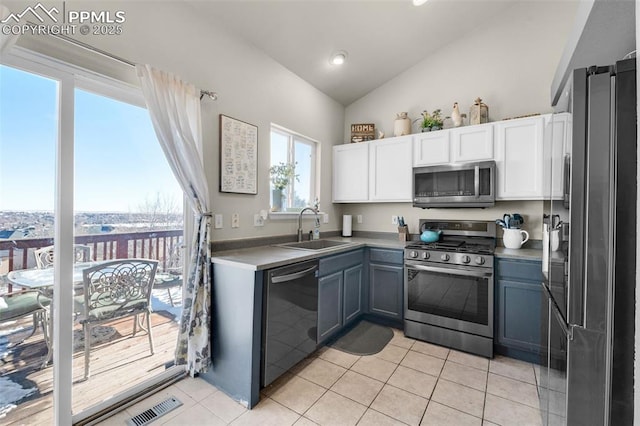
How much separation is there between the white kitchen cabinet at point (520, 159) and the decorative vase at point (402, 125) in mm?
928

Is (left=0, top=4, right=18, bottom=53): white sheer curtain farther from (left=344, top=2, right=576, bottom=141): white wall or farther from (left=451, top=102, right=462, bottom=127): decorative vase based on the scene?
Answer: (left=451, top=102, right=462, bottom=127): decorative vase

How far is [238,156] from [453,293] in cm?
231

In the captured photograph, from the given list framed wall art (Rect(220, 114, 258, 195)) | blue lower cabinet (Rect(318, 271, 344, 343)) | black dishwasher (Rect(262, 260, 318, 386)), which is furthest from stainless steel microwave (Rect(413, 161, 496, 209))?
framed wall art (Rect(220, 114, 258, 195))

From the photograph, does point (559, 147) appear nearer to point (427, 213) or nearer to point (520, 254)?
point (520, 254)

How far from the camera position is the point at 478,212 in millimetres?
3092

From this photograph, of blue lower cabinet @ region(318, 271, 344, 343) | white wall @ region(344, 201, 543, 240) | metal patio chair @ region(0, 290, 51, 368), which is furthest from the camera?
white wall @ region(344, 201, 543, 240)

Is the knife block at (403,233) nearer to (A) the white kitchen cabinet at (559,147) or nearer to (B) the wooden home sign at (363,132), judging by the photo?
(B) the wooden home sign at (363,132)

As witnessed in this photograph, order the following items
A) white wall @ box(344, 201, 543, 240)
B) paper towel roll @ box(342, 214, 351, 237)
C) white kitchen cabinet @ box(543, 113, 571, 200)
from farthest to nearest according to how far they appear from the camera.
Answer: paper towel roll @ box(342, 214, 351, 237) → white wall @ box(344, 201, 543, 240) → white kitchen cabinet @ box(543, 113, 571, 200)

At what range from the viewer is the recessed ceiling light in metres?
2.95

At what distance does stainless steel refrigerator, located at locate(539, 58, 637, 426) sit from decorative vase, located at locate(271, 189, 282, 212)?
2.37m

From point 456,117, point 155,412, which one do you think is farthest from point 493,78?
point 155,412

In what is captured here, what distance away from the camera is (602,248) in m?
0.96

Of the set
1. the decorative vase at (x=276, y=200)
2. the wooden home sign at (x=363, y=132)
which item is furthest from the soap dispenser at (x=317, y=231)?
the wooden home sign at (x=363, y=132)

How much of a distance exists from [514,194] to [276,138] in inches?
96.2
